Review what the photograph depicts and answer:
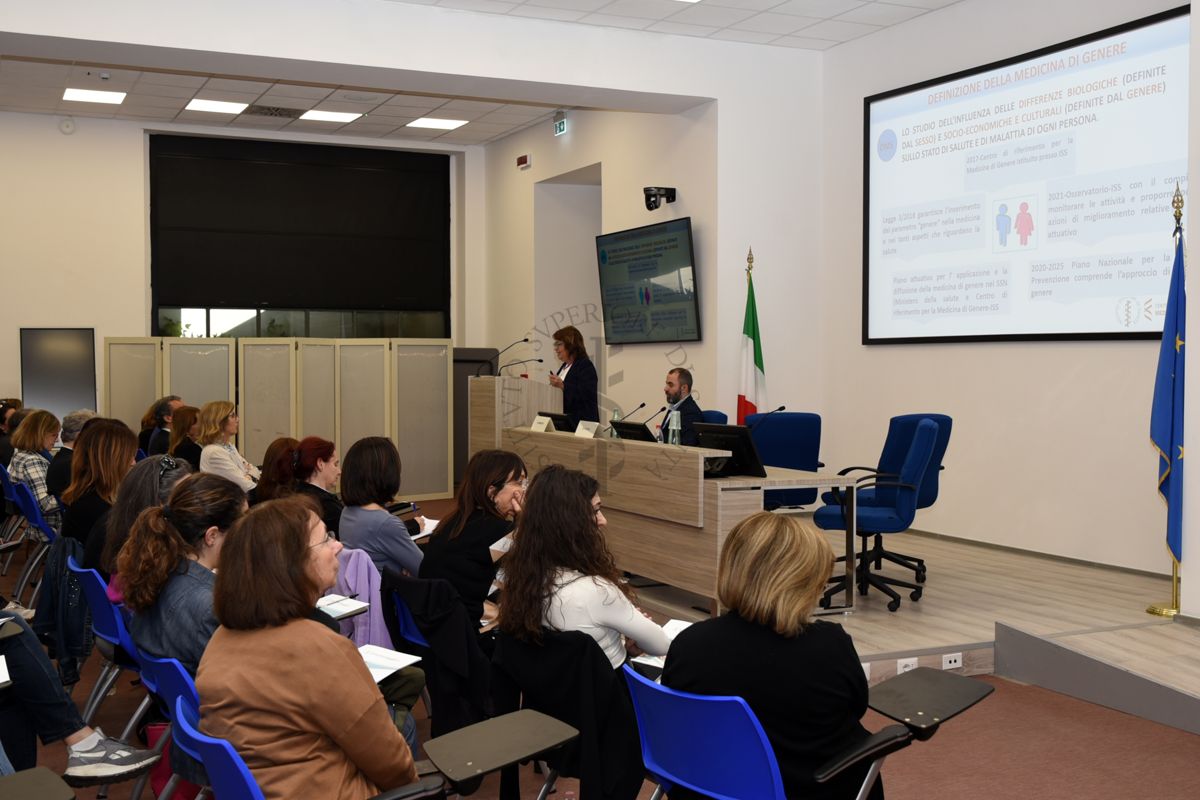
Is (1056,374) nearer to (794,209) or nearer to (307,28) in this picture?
(794,209)

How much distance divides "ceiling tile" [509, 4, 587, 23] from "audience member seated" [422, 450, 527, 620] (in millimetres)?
4671

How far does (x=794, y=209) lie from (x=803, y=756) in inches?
274

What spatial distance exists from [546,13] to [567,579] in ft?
19.0

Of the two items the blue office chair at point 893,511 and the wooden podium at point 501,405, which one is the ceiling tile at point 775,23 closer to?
the wooden podium at point 501,405

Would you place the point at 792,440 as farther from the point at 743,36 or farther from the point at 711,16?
the point at 743,36

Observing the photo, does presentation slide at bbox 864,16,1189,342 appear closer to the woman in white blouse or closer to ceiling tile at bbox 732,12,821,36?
ceiling tile at bbox 732,12,821,36

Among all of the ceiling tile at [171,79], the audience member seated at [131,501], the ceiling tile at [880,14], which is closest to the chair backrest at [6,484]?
the audience member seated at [131,501]

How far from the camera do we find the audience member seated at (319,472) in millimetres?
4922

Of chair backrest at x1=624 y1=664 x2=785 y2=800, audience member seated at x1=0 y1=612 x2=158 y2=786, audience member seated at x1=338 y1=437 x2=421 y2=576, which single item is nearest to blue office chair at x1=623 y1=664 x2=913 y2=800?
chair backrest at x1=624 y1=664 x2=785 y2=800

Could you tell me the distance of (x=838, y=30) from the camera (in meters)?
8.34

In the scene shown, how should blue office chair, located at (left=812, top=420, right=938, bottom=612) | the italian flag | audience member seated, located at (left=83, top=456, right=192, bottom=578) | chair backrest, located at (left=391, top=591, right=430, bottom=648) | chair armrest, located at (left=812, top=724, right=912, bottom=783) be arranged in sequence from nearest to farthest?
chair armrest, located at (left=812, top=724, right=912, bottom=783)
chair backrest, located at (left=391, top=591, right=430, bottom=648)
audience member seated, located at (left=83, top=456, right=192, bottom=578)
blue office chair, located at (left=812, top=420, right=938, bottom=612)
the italian flag

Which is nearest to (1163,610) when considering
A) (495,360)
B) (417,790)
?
(417,790)

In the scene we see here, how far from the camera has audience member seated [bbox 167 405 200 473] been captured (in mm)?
6816

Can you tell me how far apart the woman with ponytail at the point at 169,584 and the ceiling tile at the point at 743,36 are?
21.3ft
